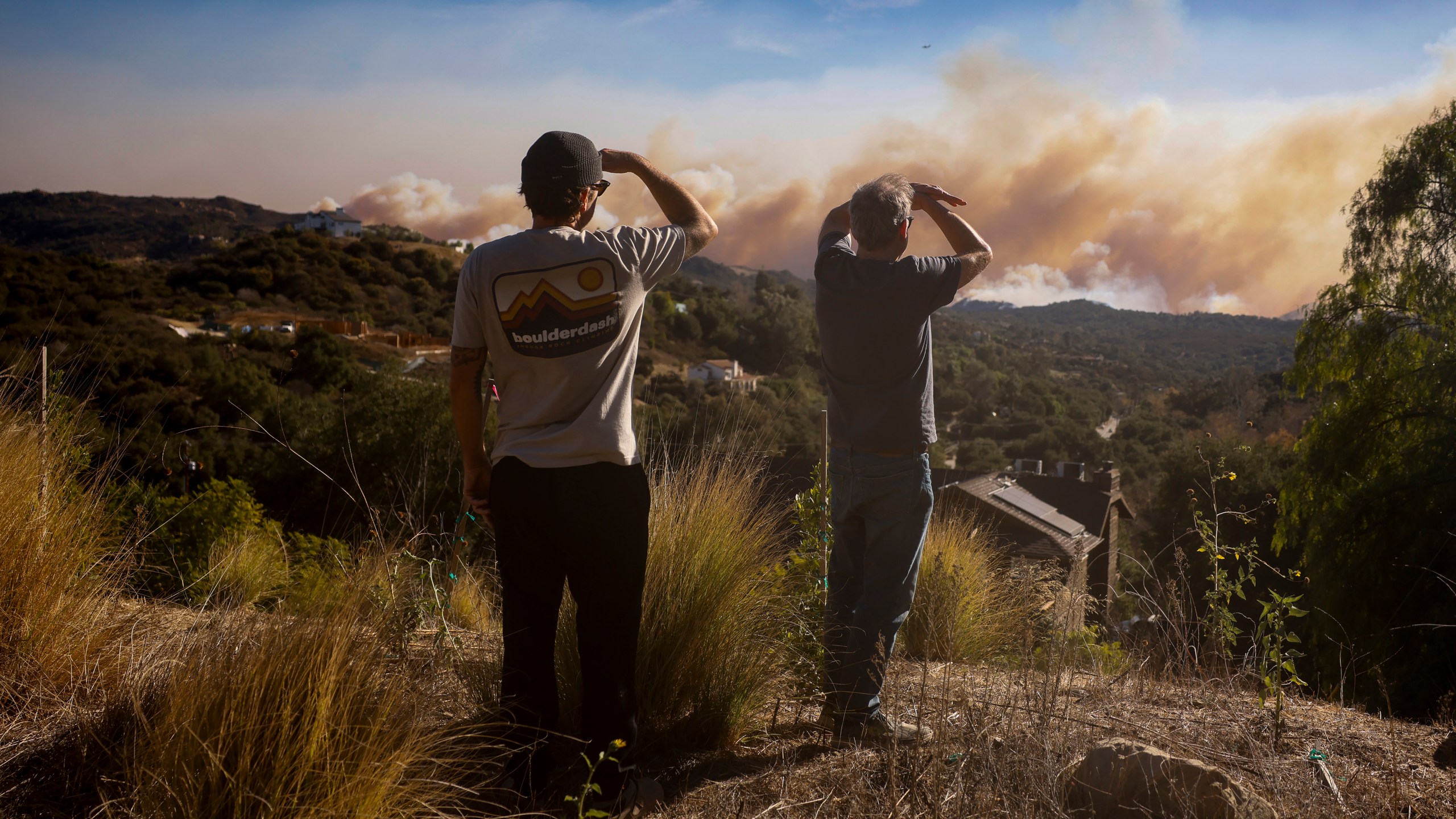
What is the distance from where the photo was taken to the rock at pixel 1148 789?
2.09 meters

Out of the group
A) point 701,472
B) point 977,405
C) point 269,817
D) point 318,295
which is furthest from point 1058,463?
point 318,295

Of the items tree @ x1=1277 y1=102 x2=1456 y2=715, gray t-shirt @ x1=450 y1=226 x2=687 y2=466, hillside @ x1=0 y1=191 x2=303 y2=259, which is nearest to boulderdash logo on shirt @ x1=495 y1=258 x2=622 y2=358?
gray t-shirt @ x1=450 y1=226 x2=687 y2=466

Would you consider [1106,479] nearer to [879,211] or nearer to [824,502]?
[824,502]

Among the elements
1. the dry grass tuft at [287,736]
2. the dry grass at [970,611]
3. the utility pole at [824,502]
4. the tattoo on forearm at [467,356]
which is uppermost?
the tattoo on forearm at [467,356]

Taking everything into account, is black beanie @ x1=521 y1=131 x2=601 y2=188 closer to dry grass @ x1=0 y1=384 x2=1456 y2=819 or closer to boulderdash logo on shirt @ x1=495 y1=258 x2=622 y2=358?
boulderdash logo on shirt @ x1=495 y1=258 x2=622 y2=358

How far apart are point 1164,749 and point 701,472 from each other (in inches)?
72.4

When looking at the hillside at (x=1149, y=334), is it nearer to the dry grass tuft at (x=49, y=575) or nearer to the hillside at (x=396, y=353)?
the hillside at (x=396, y=353)

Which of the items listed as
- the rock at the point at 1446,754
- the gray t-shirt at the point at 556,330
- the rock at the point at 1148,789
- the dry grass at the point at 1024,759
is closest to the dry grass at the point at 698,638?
the dry grass at the point at 1024,759

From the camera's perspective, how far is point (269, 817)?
159cm

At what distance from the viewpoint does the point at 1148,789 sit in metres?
2.19

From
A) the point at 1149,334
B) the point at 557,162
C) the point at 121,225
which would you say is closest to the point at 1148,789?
the point at 557,162

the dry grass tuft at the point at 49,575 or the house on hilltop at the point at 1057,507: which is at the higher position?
the dry grass tuft at the point at 49,575

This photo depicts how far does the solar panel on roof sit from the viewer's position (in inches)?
850

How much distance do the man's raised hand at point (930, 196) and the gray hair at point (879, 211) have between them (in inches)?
7.7
